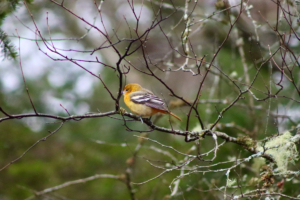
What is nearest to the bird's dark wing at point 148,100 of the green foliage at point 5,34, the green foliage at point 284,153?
the green foliage at point 284,153

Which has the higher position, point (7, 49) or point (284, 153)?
point (7, 49)

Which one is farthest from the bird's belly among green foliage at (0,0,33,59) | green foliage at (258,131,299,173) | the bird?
green foliage at (0,0,33,59)

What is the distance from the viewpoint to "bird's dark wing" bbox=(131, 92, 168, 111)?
493 centimetres

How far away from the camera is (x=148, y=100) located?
16.8ft

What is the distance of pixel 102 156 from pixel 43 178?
50.9 inches

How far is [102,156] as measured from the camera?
705 centimetres

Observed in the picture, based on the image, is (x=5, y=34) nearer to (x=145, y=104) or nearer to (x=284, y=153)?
(x=145, y=104)

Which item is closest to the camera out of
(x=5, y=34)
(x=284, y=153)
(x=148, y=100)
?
(x=5, y=34)

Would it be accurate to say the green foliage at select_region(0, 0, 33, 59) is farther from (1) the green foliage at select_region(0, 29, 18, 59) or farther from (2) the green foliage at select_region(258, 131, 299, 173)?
(2) the green foliage at select_region(258, 131, 299, 173)

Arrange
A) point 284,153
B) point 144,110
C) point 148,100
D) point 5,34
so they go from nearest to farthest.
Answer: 1. point 5,34
2. point 284,153
3. point 144,110
4. point 148,100

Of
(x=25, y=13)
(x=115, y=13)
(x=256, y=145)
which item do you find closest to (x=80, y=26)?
(x=115, y=13)

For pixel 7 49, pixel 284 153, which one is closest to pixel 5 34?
pixel 7 49

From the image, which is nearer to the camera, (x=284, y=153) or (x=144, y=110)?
(x=284, y=153)

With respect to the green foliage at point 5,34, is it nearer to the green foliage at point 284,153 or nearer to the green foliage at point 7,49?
the green foliage at point 7,49
